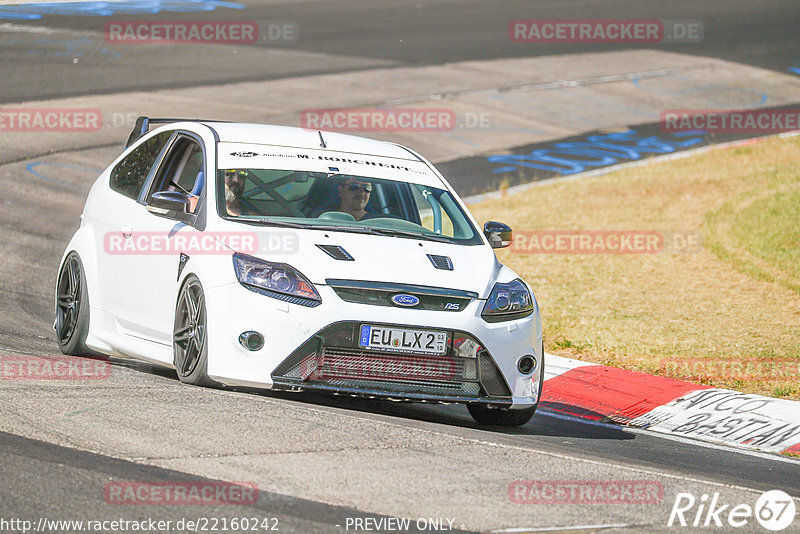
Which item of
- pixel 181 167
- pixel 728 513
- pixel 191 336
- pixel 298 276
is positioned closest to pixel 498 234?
pixel 298 276

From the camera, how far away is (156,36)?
2645 cm

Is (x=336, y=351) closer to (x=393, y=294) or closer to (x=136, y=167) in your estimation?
(x=393, y=294)

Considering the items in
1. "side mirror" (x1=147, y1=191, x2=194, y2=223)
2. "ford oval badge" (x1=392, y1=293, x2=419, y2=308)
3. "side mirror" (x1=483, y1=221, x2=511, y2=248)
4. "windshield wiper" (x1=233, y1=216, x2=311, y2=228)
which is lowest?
"ford oval badge" (x1=392, y1=293, x2=419, y2=308)

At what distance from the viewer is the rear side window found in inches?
340

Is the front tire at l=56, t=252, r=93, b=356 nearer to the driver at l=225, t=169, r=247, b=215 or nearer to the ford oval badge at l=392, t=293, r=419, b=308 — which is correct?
the driver at l=225, t=169, r=247, b=215

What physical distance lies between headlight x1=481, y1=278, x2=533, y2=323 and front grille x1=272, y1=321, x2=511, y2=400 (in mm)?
237

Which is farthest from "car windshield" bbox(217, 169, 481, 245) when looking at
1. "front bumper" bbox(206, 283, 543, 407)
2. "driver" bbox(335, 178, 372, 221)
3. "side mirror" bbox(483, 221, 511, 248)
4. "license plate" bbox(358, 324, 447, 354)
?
"license plate" bbox(358, 324, 447, 354)

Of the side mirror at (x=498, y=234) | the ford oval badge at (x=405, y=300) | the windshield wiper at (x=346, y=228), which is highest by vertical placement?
the windshield wiper at (x=346, y=228)

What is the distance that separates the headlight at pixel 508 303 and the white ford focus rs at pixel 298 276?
0.01 metres

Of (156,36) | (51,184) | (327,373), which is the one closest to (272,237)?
(327,373)

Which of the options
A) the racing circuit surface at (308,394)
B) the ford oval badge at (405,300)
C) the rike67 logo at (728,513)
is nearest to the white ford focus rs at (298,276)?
the ford oval badge at (405,300)

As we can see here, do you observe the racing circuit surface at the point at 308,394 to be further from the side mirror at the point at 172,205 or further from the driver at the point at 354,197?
the driver at the point at 354,197

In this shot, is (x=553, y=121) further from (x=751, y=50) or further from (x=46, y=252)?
(x=46, y=252)

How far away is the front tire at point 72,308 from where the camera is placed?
848 cm
